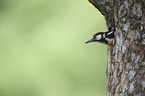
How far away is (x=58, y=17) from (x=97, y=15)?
112 centimetres

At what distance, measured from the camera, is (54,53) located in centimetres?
681

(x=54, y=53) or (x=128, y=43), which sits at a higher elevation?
(x=128, y=43)

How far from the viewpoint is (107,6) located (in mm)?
2346

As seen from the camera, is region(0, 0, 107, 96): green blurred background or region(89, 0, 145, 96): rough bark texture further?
region(0, 0, 107, 96): green blurred background

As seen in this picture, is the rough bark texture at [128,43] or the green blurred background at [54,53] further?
the green blurred background at [54,53]

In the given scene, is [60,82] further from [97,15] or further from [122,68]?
[122,68]

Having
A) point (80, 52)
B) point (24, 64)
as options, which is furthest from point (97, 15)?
point (24, 64)

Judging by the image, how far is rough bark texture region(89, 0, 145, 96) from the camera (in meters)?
2.24

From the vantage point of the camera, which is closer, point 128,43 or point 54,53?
point 128,43

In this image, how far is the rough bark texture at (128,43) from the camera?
2.24 m

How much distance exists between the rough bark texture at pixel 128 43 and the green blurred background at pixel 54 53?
4285 millimetres

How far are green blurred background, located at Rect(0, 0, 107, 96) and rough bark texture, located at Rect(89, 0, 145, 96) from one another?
14.1ft

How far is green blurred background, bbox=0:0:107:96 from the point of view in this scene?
676 centimetres

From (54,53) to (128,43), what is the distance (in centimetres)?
462
